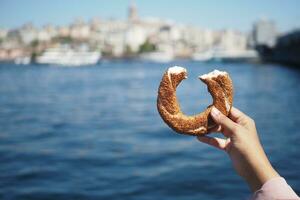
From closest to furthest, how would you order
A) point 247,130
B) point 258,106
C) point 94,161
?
point 247,130, point 94,161, point 258,106

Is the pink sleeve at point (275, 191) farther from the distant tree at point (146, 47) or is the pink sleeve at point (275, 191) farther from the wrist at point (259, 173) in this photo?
the distant tree at point (146, 47)

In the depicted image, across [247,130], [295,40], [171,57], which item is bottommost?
[171,57]

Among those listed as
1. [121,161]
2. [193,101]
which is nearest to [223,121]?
[121,161]

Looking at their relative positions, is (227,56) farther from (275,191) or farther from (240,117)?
(275,191)

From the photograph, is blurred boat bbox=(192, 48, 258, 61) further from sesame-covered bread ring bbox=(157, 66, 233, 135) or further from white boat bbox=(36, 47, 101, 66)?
sesame-covered bread ring bbox=(157, 66, 233, 135)

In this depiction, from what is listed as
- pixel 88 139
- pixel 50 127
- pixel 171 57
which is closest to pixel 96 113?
pixel 50 127

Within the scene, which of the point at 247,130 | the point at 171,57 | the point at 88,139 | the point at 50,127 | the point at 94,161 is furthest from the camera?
the point at 171,57

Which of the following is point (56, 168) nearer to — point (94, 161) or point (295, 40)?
point (94, 161)
